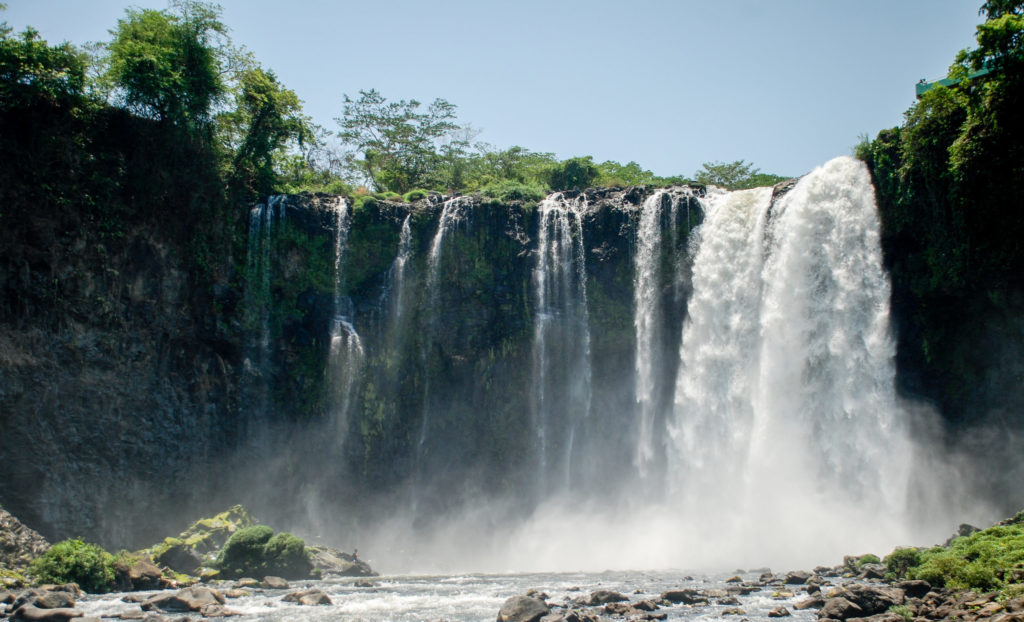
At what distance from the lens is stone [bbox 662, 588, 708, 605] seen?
18953 mm

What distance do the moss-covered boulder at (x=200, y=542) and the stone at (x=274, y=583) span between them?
9.34 feet

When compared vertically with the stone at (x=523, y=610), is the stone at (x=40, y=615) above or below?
below

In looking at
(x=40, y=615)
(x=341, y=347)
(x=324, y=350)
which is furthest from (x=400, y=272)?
(x=40, y=615)

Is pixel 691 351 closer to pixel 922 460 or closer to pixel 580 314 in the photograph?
pixel 580 314

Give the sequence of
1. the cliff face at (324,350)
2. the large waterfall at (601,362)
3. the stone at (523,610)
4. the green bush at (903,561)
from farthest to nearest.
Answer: the cliff face at (324,350)
the large waterfall at (601,362)
the green bush at (903,561)
the stone at (523,610)

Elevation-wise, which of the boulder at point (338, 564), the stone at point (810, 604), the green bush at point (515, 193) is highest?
the green bush at point (515, 193)

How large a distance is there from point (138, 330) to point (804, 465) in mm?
27587

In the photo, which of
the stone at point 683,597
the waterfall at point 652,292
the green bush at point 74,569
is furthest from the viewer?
the waterfall at point 652,292

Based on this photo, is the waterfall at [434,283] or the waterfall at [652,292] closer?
the waterfall at [652,292]

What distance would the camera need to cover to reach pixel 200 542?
94.9 ft

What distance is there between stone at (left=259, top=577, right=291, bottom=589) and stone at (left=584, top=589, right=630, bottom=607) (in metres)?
10.4

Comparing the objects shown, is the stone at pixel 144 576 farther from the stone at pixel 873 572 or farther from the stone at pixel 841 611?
the stone at pixel 873 572

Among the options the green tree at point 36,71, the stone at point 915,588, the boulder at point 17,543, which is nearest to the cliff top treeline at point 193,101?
the green tree at point 36,71

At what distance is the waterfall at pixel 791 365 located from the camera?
28781 millimetres
